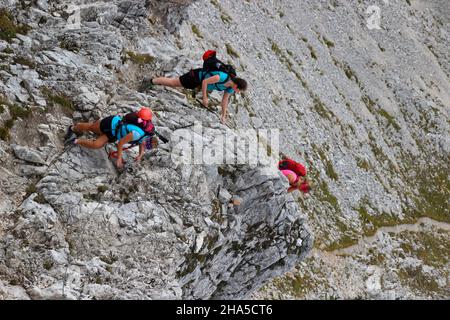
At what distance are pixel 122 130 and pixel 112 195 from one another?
196 centimetres

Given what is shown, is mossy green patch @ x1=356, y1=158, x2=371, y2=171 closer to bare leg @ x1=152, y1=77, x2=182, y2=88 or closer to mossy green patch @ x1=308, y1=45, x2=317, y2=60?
mossy green patch @ x1=308, y1=45, x2=317, y2=60

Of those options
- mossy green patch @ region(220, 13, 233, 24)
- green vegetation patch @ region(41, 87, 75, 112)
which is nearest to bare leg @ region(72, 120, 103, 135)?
green vegetation patch @ region(41, 87, 75, 112)

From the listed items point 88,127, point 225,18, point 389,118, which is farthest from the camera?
point 389,118

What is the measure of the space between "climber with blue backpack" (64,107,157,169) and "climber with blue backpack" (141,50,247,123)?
13.1ft

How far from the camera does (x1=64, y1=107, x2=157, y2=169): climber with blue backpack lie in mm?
13922

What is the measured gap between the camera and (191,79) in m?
17.8

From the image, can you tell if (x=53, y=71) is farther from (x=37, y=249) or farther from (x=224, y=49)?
(x=224, y=49)

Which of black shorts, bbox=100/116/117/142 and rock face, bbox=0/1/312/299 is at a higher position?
black shorts, bbox=100/116/117/142

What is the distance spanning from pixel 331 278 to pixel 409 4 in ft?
184

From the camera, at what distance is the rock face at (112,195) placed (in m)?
12.1

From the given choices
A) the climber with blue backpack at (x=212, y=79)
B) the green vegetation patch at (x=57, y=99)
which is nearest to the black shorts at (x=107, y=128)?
the green vegetation patch at (x=57, y=99)

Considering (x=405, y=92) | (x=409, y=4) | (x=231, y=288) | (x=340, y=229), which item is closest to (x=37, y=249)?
(x=231, y=288)

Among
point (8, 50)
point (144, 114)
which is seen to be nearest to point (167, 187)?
point (144, 114)

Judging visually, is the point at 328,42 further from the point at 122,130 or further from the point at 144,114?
the point at 122,130
